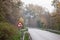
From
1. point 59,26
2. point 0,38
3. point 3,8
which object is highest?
point 3,8

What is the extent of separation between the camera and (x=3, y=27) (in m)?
16.8

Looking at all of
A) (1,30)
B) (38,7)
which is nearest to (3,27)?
(1,30)

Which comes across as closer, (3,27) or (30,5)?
(3,27)

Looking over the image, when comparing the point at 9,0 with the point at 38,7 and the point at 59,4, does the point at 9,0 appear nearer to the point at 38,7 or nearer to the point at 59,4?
the point at 59,4

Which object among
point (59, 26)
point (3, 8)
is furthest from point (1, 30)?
point (59, 26)

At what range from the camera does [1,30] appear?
1628 centimetres

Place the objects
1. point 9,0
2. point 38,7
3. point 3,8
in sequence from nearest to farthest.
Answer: point 3,8 → point 9,0 → point 38,7

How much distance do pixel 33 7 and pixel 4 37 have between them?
12531 centimetres

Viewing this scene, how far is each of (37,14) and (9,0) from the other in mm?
Result: 112014

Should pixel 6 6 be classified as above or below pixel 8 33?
above

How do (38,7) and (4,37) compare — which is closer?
(4,37)

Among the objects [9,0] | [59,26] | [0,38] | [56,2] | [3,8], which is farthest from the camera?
[59,26]

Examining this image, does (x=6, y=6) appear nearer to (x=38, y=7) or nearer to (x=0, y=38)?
(x=0, y=38)

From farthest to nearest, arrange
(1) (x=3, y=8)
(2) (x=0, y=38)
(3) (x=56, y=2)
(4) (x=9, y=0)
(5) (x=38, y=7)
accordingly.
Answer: (5) (x=38, y=7) → (3) (x=56, y=2) → (4) (x=9, y=0) → (1) (x=3, y=8) → (2) (x=0, y=38)
